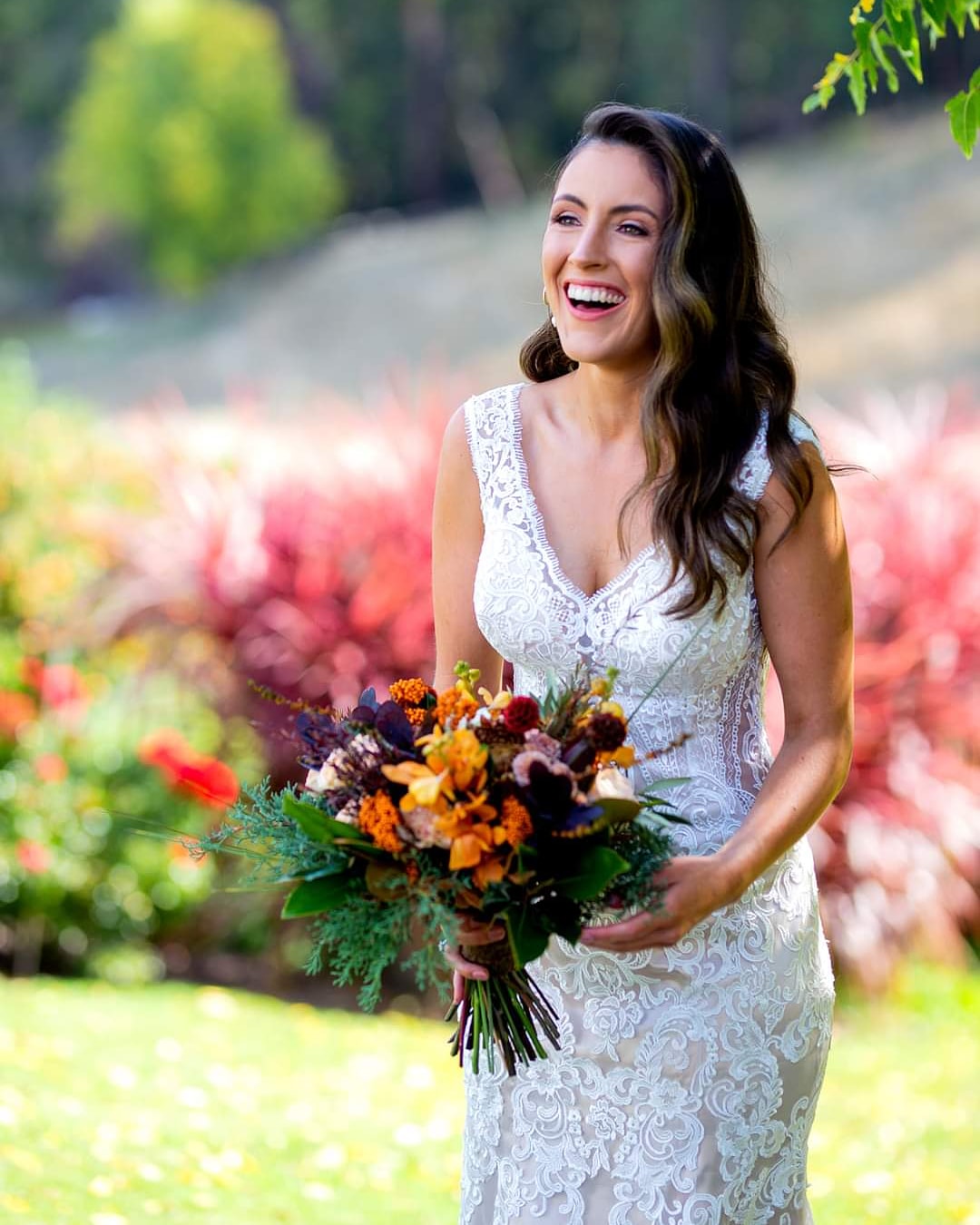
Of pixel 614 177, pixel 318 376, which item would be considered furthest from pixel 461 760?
pixel 318 376

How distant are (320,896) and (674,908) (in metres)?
0.50

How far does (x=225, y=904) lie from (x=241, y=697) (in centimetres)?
94

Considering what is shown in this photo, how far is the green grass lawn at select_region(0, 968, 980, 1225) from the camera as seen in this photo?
176 inches

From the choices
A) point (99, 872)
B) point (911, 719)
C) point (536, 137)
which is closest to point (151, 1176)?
point (99, 872)

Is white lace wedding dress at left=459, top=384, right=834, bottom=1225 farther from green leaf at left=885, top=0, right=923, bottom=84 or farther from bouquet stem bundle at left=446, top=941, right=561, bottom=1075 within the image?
green leaf at left=885, top=0, right=923, bottom=84

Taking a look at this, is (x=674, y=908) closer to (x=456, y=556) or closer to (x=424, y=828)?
(x=424, y=828)

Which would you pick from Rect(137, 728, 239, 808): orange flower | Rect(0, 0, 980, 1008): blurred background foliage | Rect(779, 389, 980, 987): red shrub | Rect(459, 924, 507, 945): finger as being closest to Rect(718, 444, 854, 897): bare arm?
Rect(0, 0, 980, 1008): blurred background foliage

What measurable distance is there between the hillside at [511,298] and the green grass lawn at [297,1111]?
Result: 17.0 m

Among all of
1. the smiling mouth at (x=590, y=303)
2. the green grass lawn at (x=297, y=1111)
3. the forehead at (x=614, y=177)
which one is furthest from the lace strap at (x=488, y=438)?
the green grass lawn at (x=297, y=1111)

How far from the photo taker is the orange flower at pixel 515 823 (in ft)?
6.82

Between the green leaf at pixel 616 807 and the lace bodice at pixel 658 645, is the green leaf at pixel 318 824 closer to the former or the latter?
the green leaf at pixel 616 807

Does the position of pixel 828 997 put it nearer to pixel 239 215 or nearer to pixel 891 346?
pixel 891 346

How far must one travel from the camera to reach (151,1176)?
14.7ft

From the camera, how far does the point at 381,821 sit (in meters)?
2.12
